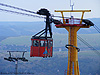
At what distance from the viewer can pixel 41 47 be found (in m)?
28.1

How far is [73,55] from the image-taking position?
29.6 metres

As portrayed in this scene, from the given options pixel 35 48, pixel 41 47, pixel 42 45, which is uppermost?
pixel 42 45

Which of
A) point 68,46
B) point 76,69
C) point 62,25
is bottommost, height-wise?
point 76,69

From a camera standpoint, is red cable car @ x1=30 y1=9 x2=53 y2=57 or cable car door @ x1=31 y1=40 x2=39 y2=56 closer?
red cable car @ x1=30 y1=9 x2=53 y2=57

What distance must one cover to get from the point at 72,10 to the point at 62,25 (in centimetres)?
195

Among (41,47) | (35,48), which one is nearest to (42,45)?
(41,47)

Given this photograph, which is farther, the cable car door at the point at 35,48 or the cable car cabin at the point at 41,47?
the cable car door at the point at 35,48

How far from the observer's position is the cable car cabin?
27.9 metres

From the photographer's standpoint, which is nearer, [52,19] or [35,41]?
[35,41]

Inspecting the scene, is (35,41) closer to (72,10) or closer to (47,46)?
(47,46)

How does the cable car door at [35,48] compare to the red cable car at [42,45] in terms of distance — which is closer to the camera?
the red cable car at [42,45]

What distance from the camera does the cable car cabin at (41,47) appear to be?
91.5ft

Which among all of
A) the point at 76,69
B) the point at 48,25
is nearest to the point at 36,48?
the point at 48,25

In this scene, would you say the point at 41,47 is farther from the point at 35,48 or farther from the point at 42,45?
the point at 35,48
